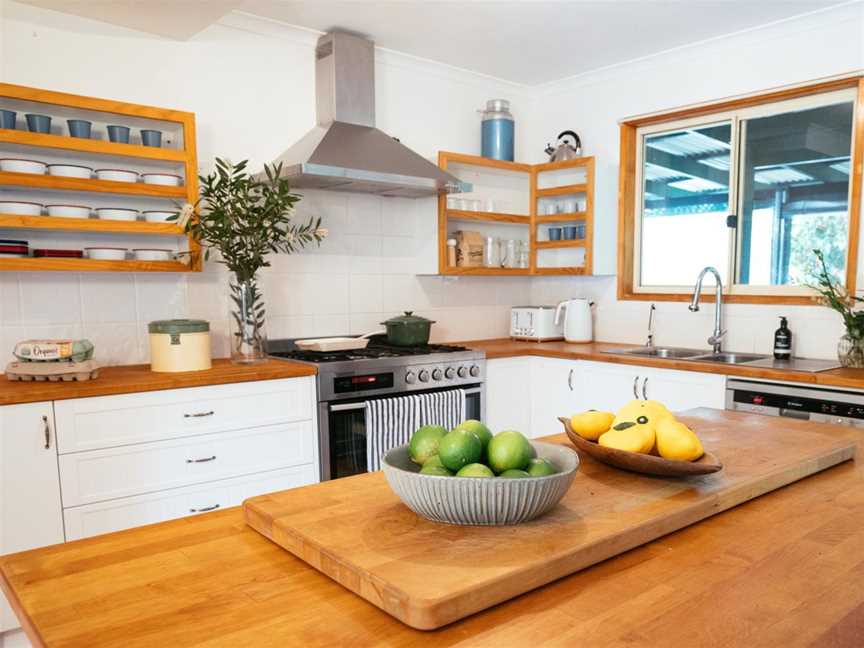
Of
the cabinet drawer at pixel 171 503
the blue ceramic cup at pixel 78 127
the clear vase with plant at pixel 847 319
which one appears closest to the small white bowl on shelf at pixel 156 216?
the blue ceramic cup at pixel 78 127

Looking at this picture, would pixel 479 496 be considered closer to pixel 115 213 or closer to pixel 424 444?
pixel 424 444

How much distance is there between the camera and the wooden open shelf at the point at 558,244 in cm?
376

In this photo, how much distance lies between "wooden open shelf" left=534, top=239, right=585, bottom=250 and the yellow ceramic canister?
86.8 inches

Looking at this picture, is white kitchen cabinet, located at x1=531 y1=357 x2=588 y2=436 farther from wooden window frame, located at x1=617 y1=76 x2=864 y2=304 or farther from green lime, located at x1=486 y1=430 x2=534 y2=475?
green lime, located at x1=486 y1=430 x2=534 y2=475

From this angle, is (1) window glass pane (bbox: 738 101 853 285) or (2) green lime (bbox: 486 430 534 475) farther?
(1) window glass pane (bbox: 738 101 853 285)

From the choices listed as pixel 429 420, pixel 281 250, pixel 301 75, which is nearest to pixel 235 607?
pixel 429 420

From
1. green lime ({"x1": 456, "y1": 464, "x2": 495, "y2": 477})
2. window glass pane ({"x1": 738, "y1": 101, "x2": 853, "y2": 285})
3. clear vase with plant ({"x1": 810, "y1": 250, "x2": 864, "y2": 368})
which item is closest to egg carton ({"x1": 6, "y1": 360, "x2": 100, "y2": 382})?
green lime ({"x1": 456, "y1": 464, "x2": 495, "y2": 477})

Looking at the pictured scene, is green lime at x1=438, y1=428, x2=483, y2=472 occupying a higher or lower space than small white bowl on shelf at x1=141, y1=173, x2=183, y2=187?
lower

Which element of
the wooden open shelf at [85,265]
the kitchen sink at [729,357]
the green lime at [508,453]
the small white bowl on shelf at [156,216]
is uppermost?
the small white bowl on shelf at [156,216]

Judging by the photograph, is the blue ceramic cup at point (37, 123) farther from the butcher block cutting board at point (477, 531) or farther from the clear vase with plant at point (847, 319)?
the clear vase with plant at point (847, 319)

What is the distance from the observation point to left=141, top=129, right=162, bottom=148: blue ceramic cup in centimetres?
263

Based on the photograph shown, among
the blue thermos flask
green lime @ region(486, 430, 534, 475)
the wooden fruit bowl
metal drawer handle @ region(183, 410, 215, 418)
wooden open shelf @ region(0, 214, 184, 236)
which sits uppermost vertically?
the blue thermos flask

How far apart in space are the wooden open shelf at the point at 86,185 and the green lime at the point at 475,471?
7.37ft

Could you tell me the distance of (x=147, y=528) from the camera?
1.01 meters
